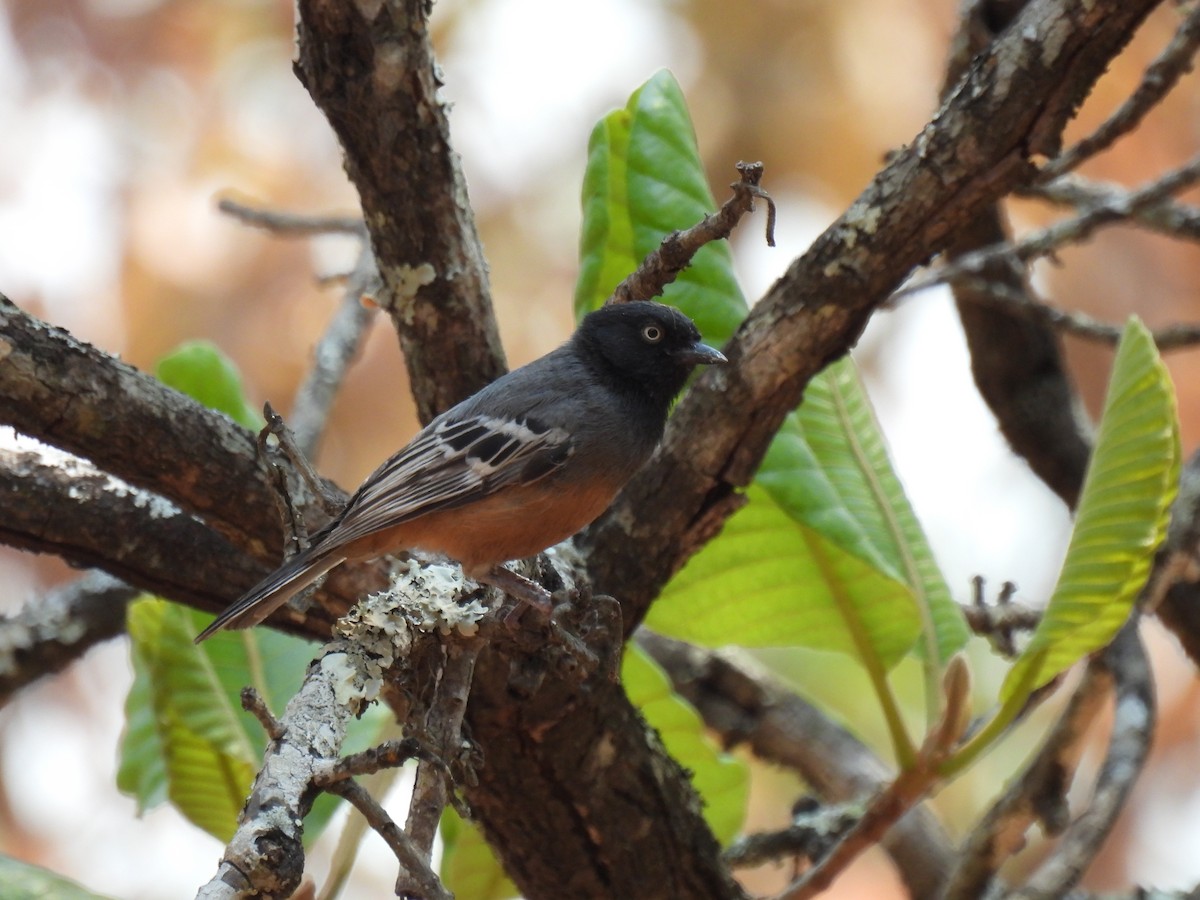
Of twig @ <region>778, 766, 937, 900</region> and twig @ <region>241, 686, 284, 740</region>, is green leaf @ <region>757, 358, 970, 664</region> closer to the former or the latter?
twig @ <region>778, 766, 937, 900</region>

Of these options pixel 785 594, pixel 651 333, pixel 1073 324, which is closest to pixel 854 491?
pixel 785 594

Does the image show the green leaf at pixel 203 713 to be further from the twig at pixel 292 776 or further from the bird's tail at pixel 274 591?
the twig at pixel 292 776

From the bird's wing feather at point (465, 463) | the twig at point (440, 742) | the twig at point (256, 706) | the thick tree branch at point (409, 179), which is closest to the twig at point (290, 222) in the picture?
the thick tree branch at point (409, 179)

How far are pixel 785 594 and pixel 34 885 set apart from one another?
229cm

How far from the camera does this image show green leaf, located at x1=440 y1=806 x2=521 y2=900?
388cm

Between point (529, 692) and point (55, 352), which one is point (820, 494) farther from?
point (55, 352)

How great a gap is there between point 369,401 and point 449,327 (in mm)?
4409

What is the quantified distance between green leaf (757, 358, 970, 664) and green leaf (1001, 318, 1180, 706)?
0.46 meters

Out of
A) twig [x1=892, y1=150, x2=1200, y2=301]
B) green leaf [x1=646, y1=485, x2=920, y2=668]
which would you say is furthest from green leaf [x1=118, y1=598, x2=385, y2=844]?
twig [x1=892, y1=150, x2=1200, y2=301]

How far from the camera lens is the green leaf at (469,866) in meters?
3.88

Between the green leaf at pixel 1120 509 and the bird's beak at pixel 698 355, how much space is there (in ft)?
3.47

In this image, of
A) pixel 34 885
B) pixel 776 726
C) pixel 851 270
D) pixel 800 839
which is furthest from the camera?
pixel 776 726

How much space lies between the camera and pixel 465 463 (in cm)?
348

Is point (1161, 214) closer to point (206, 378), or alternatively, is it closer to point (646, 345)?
point (646, 345)
